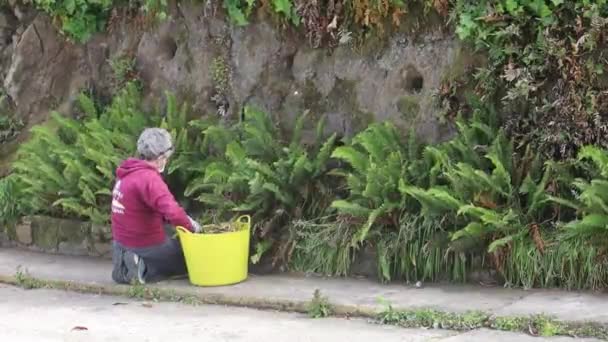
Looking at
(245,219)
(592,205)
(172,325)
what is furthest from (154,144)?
(592,205)

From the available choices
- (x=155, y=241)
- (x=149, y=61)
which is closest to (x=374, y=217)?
(x=155, y=241)

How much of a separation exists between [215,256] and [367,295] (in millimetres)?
1296

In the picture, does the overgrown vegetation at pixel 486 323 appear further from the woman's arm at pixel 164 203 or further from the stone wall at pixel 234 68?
the stone wall at pixel 234 68

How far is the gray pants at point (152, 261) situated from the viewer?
8734mm

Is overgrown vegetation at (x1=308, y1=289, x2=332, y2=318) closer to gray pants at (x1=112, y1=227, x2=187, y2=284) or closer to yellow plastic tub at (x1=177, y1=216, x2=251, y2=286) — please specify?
yellow plastic tub at (x1=177, y1=216, x2=251, y2=286)

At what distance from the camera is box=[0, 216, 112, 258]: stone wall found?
1018cm

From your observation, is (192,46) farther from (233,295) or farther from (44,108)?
(233,295)

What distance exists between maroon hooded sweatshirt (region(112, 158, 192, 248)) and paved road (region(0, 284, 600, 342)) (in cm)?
57

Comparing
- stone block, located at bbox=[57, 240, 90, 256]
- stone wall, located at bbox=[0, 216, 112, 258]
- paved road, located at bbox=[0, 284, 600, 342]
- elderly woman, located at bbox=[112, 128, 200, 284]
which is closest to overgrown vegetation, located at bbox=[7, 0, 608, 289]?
stone wall, located at bbox=[0, 216, 112, 258]

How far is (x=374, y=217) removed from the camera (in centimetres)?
827

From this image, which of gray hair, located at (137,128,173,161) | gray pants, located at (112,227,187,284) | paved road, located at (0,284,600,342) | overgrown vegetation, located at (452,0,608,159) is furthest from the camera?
gray pants, located at (112,227,187,284)

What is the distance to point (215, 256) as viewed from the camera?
27.7 feet

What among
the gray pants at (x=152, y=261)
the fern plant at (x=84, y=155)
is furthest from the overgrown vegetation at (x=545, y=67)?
the fern plant at (x=84, y=155)

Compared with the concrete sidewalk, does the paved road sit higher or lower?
lower
